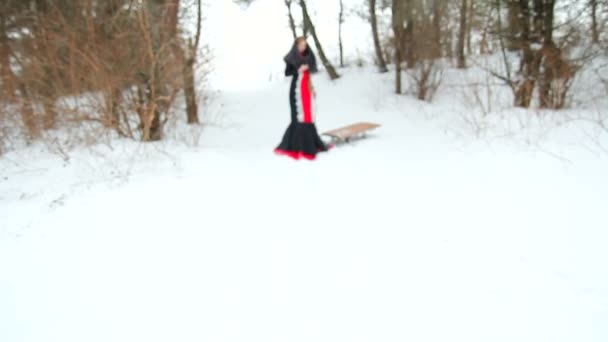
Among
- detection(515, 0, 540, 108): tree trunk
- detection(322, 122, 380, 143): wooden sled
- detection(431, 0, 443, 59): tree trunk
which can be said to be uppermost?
detection(431, 0, 443, 59): tree trunk

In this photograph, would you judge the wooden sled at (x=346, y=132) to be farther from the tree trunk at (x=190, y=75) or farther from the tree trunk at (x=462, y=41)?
the tree trunk at (x=462, y=41)

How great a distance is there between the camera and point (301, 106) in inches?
230

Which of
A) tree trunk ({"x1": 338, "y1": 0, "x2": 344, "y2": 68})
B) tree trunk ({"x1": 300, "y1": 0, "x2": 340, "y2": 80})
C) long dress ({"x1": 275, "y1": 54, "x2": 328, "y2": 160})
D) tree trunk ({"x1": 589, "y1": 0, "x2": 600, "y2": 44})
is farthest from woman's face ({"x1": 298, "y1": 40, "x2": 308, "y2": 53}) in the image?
tree trunk ({"x1": 338, "y1": 0, "x2": 344, "y2": 68})

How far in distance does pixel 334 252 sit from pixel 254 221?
36.6 inches

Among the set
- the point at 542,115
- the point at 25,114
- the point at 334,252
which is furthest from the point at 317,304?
the point at 25,114

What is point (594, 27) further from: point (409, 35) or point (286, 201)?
point (286, 201)

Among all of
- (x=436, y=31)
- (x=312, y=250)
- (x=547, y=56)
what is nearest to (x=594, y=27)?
(x=547, y=56)

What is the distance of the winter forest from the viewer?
6.88ft

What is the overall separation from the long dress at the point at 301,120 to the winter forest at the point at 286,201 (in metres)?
0.04

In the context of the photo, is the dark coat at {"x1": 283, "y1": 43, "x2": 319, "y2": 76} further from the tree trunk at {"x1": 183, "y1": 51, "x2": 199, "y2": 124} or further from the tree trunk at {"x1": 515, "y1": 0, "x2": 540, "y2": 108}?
the tree trunk at {"x1": 515, "y1": 0, "x2": 540, "y2": 108}

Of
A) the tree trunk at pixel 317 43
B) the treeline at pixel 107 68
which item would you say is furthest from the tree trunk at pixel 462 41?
the treeline at pixel 107 68

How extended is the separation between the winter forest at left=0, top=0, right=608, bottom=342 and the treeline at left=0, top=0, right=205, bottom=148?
1.6 inches

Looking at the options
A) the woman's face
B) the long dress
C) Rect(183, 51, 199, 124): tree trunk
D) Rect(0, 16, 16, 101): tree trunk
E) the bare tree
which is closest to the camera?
the woman's face

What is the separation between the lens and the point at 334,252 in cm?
278
